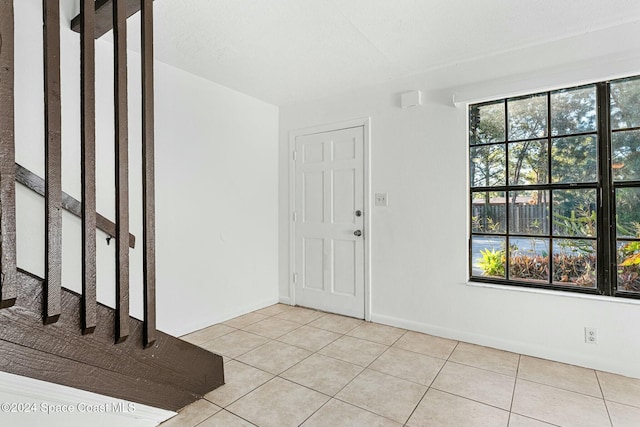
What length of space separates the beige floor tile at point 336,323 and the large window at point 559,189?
1.25m

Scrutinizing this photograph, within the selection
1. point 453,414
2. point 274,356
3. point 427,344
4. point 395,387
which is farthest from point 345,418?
point 427,344

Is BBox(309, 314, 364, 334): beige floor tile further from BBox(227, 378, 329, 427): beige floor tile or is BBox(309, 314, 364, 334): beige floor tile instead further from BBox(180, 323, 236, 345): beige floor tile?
BBox(227, 378, 329, 427): beige floor tile

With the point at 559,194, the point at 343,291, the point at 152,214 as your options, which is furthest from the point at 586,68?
the point at 152,214

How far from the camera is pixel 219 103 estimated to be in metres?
3.31

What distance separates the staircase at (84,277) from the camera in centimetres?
119

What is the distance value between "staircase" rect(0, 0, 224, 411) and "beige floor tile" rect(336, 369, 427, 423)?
1.09m

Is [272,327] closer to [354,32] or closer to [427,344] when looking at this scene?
[427,344]

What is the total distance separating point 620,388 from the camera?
2.09 metres

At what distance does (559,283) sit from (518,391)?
96 centimetres

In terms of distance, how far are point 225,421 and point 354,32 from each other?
2637 mm

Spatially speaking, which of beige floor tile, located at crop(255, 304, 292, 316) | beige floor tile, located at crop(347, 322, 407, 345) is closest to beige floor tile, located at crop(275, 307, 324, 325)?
beige floor tile, located at crop(255, 304, 292, 316)

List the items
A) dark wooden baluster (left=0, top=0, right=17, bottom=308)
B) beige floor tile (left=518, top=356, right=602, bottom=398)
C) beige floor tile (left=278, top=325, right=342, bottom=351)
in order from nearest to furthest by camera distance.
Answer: dark wooden baluster (left=0, top=0, right=17, bottom=308) → beige floor tile (left=518, top=356, right=602, bottom=398) → beige floor tile (left=278, top=325, right=342, bottom=351)

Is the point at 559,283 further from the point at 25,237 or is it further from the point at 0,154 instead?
the point at 25,237

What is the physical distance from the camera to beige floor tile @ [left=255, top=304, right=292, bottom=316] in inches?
143
